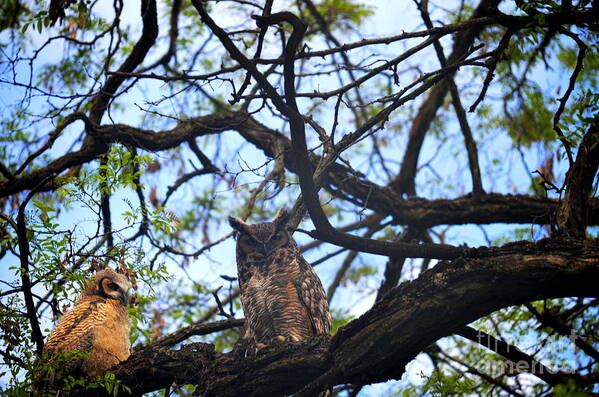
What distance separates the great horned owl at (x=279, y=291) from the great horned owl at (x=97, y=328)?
0.92 metres

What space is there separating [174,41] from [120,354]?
13.3 ft

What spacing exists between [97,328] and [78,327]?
129 millimetres

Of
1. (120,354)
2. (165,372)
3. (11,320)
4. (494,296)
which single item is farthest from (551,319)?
(11,320)

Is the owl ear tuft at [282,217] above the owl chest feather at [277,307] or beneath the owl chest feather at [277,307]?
above

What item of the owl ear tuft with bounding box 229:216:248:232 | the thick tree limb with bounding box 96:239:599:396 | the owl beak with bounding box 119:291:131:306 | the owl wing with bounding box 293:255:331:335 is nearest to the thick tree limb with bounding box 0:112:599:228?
the owl ear tuft with bounding box 229:216:248:232

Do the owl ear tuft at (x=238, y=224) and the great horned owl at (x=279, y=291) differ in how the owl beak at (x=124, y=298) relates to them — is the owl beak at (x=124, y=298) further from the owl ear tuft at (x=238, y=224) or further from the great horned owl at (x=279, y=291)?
the owl ear tuft at (x=238, y=224)

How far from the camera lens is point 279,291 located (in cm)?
423

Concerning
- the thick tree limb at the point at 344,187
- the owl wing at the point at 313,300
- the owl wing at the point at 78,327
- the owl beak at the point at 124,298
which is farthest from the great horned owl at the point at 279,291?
the owl wing at the point at 78,327

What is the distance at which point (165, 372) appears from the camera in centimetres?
335

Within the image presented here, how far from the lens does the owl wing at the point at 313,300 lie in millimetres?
4207

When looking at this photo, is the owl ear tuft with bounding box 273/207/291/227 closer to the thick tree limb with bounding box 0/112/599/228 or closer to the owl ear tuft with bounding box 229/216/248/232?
the owl ear tuft with bounding box 229/216/248/232

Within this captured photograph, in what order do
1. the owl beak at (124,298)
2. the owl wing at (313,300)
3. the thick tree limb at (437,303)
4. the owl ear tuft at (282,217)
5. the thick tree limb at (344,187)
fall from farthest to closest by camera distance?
the thick tree limb at (344,187) → the owl ear tuft at (282,217) → the owl wing at (313,300) → the owl beak at (124,298) → the thick tree limb at (437,303)

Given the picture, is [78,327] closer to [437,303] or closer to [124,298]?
[124,298]

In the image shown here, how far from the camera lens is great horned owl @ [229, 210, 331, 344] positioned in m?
4.15
